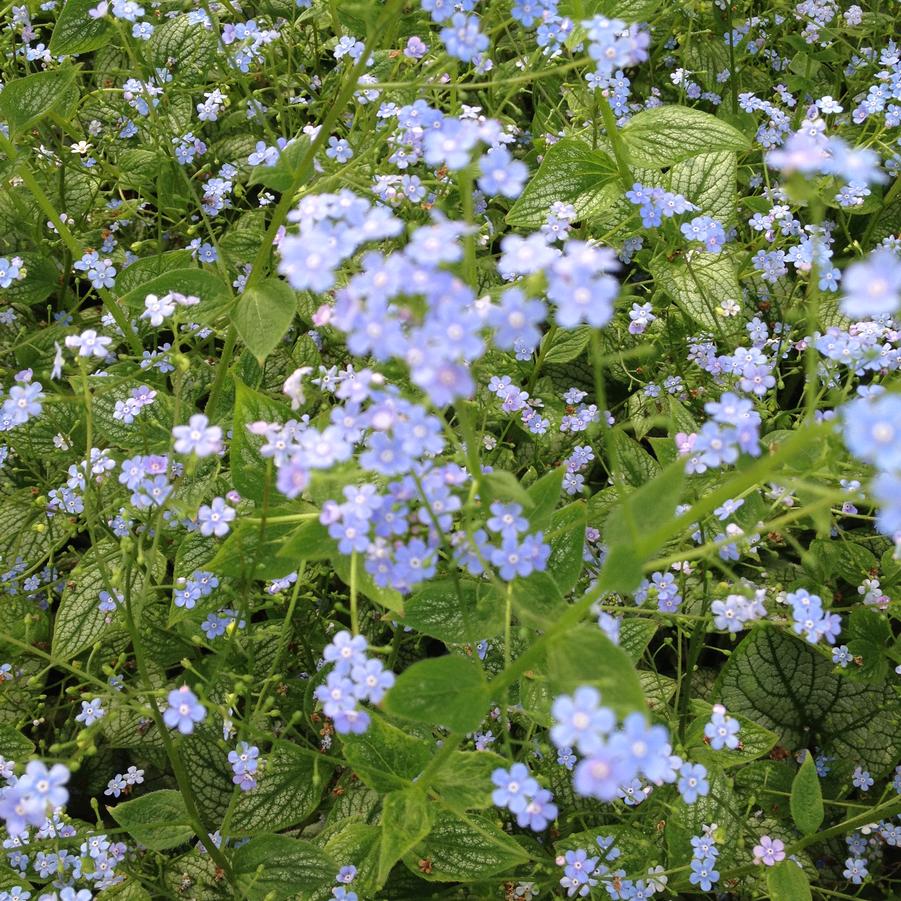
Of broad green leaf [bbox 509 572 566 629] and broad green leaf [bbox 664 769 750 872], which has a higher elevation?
broad green leaf [bbox 509 572 566 629]

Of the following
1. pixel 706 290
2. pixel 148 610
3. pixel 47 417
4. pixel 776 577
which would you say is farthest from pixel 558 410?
pixel 47 417

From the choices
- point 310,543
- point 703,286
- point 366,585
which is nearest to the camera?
point 310,543

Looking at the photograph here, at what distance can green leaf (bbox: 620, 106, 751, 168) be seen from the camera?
3133 mm

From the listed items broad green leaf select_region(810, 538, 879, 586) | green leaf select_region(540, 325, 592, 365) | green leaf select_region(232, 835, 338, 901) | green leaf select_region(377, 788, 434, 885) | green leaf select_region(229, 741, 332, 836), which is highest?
green leaf select_region(377, 788, 434, 885)

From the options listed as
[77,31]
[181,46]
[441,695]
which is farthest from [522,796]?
[181,46]

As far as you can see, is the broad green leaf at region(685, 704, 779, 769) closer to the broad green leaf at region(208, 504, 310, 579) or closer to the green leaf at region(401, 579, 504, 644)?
the green leaf at region(401, 579, 504, 644)

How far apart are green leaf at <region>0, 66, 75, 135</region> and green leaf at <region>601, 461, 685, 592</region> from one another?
101 inches

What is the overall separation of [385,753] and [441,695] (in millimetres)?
694

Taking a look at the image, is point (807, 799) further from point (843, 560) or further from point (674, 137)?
point (674, 137)

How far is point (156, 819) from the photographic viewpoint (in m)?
2.69

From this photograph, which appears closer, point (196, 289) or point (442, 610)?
point (442, 610)

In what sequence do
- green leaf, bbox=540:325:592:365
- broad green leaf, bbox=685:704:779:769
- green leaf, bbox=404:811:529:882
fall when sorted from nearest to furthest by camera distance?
green leaf, bbox=404:811:529:882, broad green leaf, bbox=685:704:779:769, green leaf, bbox=540:325:592:365

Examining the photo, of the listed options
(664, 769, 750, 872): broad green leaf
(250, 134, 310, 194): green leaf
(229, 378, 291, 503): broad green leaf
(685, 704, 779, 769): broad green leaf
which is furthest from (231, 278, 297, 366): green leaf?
(664, 769, 750, 872): broad green leaf

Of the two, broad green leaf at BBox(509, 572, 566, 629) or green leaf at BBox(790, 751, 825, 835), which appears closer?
broad green leaf at BBox(509, 572, 566, 629)
